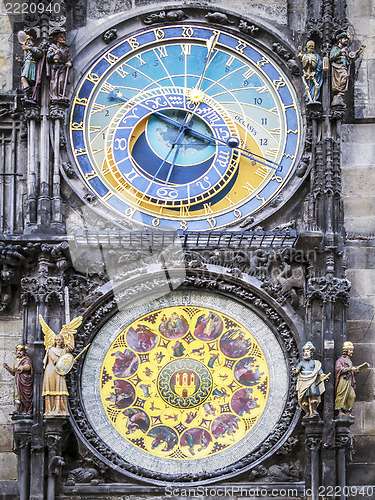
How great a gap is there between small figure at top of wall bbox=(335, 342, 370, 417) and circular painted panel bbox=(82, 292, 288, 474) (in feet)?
2.10

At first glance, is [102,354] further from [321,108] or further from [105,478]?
[321,108]

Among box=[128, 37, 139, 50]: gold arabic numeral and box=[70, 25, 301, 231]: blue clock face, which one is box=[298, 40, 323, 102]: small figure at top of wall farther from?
box=[128, 37, 139, 50]: gold arabic numeral

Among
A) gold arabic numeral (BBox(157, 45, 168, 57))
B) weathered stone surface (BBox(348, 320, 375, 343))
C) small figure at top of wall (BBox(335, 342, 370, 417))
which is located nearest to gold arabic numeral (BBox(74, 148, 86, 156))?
gold arabic numeral (BBox(157, 45, 168, 57))

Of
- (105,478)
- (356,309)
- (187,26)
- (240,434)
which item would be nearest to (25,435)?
(105,478)

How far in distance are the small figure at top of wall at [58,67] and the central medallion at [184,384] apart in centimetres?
357

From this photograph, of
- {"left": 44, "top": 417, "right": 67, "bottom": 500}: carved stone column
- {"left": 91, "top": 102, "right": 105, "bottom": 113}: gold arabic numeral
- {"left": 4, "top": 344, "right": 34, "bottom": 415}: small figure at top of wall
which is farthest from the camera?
{"left": 91, "top": 102, "right": 105, "bottom": 113}: gold arabic numeral

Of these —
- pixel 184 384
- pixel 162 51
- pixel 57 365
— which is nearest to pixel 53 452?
pixel 57 365

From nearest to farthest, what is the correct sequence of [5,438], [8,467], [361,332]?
[8,467]
[5,438]
[361,332]

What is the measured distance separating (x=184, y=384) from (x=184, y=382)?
0.02 m

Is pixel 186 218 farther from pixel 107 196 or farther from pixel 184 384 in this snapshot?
pixel 184 384

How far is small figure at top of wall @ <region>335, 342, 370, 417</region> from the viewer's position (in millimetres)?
17594

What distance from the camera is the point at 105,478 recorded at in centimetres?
1752

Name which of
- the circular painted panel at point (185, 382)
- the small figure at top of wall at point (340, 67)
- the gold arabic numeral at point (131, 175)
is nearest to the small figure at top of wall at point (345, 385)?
the circular painted panel at point (185, 382)

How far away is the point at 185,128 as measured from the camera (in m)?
18.9
